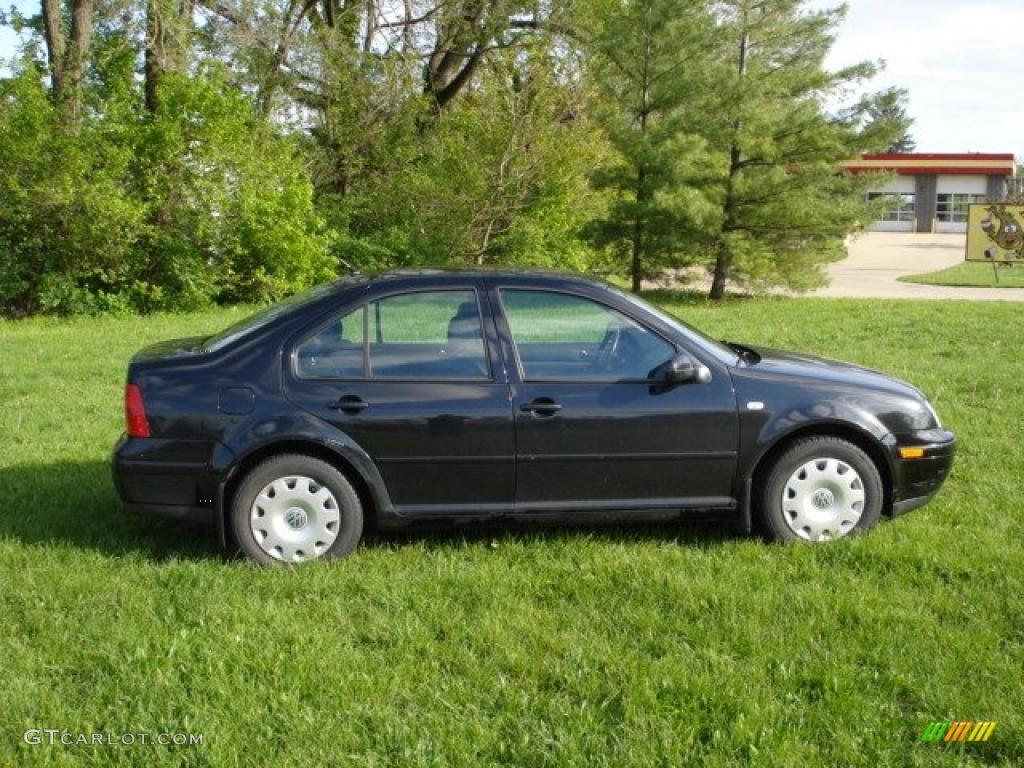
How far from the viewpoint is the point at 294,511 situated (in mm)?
4871

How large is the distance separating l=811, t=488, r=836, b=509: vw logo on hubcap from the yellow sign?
83.0 ft

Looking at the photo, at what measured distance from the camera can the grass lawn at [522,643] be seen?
10.9 feet

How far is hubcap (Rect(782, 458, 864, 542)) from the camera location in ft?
16.9

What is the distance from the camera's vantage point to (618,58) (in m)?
20.0

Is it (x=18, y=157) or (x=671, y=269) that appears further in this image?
(x=671, y=269)

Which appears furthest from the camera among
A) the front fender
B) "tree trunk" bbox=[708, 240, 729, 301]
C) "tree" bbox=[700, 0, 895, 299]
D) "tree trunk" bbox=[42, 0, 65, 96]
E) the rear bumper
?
"tree trunk" bbox=[708, 240, 729, 301]

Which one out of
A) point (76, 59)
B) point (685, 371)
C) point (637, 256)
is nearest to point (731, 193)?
point (637, 256)

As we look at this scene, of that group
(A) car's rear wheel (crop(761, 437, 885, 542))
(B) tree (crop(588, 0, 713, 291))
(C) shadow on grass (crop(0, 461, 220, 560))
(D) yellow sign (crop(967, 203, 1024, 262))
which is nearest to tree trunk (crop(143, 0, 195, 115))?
(B) tree (crop(588, 0, 713, 291))

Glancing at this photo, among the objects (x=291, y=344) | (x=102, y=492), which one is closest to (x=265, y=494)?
(x=291, y=344)

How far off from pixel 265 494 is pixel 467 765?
6.72ft

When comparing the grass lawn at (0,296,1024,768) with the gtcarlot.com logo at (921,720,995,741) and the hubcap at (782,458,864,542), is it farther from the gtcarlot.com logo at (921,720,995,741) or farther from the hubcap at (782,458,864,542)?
the hubcap at (782,458,864,542)

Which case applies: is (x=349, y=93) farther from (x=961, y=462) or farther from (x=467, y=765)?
(x=467, y=765)

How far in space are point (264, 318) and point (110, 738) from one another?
2.41 meters

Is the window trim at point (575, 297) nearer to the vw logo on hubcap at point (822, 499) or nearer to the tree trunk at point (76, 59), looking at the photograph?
the vw logo on hubcap at point (822, 499)
